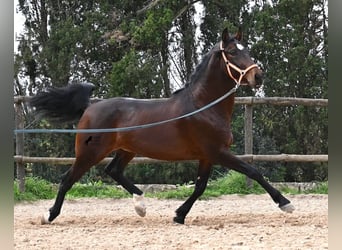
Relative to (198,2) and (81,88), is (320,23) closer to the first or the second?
(198,2)

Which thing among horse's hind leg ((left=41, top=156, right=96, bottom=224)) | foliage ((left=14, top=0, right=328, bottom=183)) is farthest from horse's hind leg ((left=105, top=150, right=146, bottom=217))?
foliage ((left=14, top=0, right=328, bottom=183))

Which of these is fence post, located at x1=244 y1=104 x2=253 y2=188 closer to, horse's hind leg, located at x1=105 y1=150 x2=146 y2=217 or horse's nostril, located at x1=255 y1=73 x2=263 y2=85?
horse's hind leg, located at x1=105 y1=150 x2=146 y2=217

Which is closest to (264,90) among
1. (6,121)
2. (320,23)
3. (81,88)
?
(320,23)

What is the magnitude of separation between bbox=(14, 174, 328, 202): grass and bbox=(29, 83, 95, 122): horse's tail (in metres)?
2.14

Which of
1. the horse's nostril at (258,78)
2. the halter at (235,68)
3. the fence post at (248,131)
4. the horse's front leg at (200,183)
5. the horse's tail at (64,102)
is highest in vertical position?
the halter at (235,68)

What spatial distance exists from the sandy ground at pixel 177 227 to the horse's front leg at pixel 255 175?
16 cm

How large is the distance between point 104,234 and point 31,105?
1.91 meters

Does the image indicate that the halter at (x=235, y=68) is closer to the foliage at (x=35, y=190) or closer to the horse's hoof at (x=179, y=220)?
the horse's hoof at (x=179, y=220)

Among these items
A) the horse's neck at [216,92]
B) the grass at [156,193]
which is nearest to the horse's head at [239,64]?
the horse's neck at [216,92]

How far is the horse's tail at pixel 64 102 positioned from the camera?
5516mm

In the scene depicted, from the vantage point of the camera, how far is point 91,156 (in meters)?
5.08

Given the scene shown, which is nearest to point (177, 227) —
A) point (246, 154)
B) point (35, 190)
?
point (246, 154)

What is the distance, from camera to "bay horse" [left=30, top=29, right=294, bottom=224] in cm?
465

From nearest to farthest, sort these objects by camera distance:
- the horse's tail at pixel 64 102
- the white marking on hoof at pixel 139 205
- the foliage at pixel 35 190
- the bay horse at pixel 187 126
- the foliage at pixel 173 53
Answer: the bay horse at pixel 187 126
the white marking on hoof at pixel 139 205
the horse's tail at pixel 64 102
the foliage at pixel 35 190
the foliage at pixel 173 53
